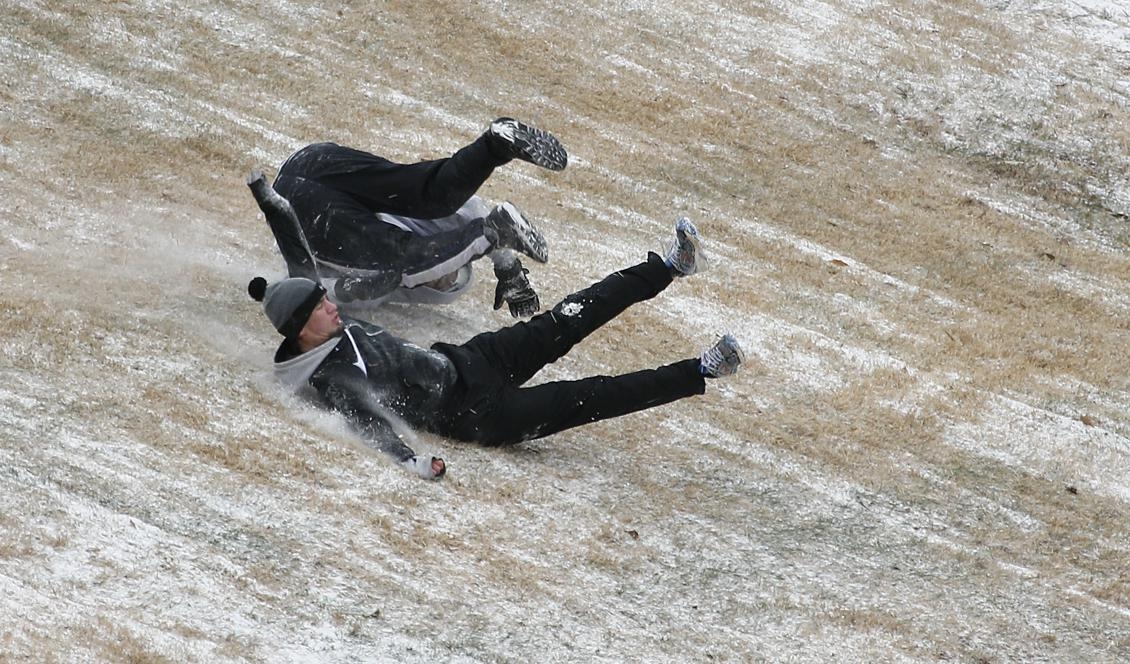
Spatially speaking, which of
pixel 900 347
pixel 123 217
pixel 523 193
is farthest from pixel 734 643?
pixel 523 193

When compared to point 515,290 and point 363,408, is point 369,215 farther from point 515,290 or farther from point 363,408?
point 363,408

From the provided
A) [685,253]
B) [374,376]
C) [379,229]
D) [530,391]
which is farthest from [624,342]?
[374,376]

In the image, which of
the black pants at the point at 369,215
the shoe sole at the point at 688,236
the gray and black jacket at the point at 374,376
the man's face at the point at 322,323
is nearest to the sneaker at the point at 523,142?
the black pants at the point at 369,215

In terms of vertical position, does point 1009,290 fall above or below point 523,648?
above

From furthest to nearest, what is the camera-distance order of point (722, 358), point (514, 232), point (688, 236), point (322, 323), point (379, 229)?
point (379, 229), point (514, 232), point (688, 236), point (722, 358), point (322, 323)

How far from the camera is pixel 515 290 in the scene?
810 cm

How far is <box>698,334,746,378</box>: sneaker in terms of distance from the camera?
6621 mm

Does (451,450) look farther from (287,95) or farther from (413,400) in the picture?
(287,95)

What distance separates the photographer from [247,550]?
5.12m

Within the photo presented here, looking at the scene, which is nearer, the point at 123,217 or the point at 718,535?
the point at 718,535

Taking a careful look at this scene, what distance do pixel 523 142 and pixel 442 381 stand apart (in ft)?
5.15

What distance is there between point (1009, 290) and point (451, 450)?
7202 mm

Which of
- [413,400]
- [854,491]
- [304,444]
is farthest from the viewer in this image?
[854,491]

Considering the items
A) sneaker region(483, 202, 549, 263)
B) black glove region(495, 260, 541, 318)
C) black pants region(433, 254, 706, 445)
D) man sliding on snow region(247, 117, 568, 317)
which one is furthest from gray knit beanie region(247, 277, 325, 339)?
black glove region(495, 260, 541, 318)
